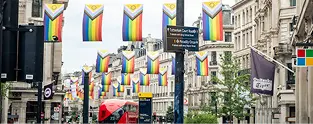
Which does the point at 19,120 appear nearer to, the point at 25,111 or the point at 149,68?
the point at 25,111

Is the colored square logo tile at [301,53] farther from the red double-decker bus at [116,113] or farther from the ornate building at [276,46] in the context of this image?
the red double-decker bus at [116,113]

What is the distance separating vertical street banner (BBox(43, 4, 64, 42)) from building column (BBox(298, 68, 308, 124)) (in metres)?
16.6

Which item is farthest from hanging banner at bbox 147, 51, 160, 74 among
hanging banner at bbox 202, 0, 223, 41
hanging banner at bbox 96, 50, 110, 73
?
hanging banner at bbox 202, 0, 223, 41

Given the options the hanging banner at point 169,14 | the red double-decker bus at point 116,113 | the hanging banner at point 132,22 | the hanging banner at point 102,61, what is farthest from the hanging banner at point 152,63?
the hanging banner at point 169,14

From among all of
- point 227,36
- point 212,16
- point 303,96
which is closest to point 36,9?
point 212,16

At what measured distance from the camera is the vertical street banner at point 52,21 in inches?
1641

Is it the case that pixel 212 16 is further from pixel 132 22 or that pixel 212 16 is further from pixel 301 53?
A: pixel 301 53

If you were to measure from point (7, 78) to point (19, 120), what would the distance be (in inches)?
2163

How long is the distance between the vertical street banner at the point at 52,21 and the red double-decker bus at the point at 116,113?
12337 mm

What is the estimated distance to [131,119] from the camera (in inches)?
2136

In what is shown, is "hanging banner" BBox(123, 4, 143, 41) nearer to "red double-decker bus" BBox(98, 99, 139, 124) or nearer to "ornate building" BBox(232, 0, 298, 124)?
"ornate building" BBox(232, 0, 298, 124)

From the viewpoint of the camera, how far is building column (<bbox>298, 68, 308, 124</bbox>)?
32125 millimetres

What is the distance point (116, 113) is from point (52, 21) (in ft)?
44.7

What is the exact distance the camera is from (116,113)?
174ft
